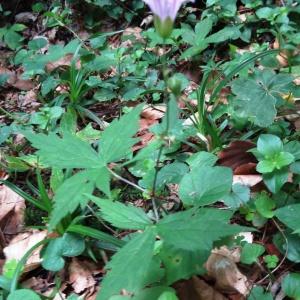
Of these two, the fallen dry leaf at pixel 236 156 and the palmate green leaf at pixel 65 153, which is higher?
the palmate green leaf at pixel 65 153

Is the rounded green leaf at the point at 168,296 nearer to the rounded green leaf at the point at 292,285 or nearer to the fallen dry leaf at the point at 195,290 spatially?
the fallen dry leaf at the point at 195,290

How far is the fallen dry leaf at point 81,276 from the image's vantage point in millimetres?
1389

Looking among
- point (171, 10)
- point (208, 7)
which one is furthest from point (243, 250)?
point (208, 7)

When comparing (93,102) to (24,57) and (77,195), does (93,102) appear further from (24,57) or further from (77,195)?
(77,195)

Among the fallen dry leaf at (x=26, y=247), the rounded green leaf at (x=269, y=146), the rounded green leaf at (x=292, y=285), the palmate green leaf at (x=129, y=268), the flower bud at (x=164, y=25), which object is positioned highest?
the flower bud at (x=164, y=25)

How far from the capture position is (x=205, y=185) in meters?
1.23

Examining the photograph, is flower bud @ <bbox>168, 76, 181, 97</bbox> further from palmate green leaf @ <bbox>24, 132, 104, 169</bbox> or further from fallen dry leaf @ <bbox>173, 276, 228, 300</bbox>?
fallen dry leaf @ <bbox>173, 276, 228, 300</bbox>

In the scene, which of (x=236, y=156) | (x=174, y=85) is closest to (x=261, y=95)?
(x=236, y=156)

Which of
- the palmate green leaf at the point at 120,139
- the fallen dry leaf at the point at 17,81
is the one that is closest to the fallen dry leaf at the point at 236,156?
the palmate green leaf at the point at 120,139

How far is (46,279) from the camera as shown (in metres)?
1.45

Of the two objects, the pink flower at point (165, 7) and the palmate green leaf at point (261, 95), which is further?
the palmate green leaf at point (261, 95)

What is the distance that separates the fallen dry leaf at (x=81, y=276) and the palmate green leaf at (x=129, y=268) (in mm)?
444

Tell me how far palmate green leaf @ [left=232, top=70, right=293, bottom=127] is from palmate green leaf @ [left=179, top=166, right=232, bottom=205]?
1.33 ft

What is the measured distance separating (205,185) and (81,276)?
48 centimetres
